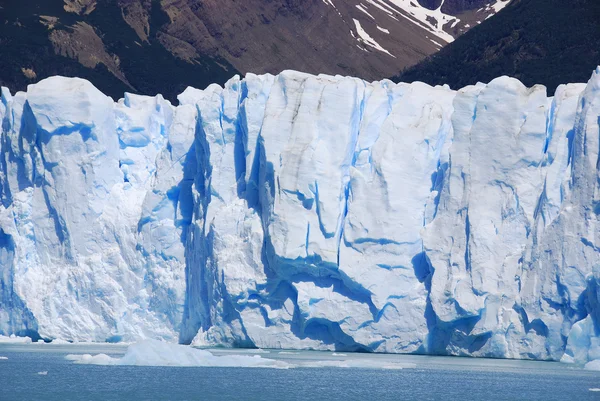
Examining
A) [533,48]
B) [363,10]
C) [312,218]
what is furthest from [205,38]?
[312,218]

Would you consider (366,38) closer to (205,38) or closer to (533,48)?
(205,38)

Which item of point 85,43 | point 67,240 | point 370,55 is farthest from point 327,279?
point 370,55

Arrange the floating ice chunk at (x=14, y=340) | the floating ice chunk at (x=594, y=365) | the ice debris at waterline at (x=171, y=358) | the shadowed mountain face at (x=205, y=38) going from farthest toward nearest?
the shadowed mountain face at (x=205, y=38)
the floating ice chunk at (x=14, y=340)
the ice debris at waterline at (x=171, y=358)
the floating ice chunk at (x=594, y=365)

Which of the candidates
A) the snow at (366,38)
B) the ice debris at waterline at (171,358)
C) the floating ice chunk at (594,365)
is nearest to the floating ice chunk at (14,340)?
the ice debris at waterline at (171,358)

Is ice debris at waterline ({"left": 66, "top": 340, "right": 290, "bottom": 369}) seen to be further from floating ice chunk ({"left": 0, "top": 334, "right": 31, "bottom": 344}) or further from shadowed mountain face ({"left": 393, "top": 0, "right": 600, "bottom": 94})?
shadowed mountain face ({"left": 393, "top": 0, "right": 600, "bottom": 94})

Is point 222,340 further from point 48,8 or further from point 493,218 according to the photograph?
point 48,8

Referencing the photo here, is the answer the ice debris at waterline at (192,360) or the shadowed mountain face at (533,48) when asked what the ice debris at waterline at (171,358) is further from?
the shadowed mountain face at (533,48)
